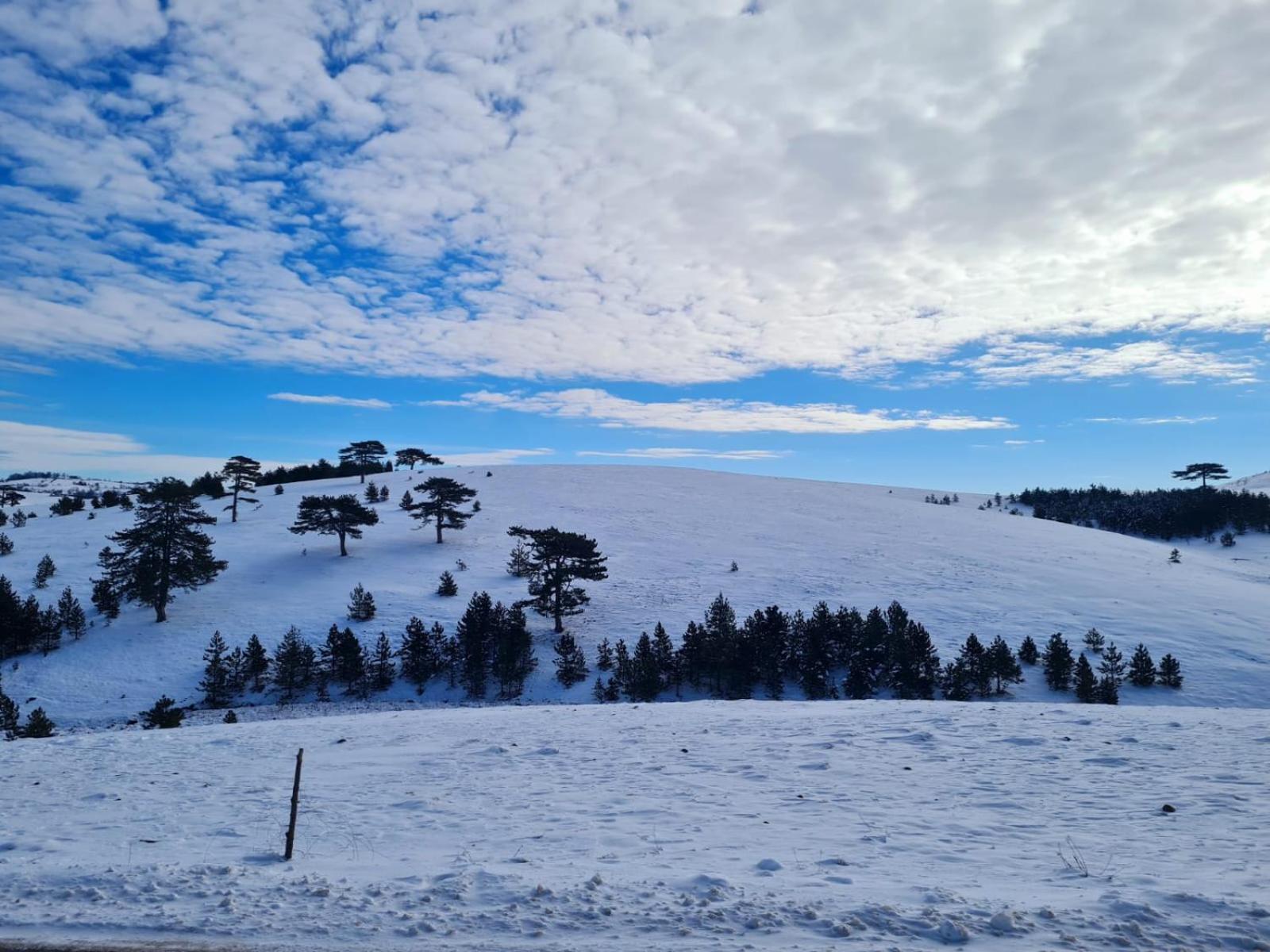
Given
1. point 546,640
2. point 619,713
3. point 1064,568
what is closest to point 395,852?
point 619,713

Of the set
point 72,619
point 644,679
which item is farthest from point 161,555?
point 644,679

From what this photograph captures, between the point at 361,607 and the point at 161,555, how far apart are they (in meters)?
14.3

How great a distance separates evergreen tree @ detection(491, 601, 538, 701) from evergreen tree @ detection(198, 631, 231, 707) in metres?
13.2

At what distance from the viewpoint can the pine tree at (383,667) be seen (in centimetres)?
3441

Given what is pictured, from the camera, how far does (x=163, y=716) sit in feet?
78.2

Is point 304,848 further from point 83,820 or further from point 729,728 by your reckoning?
point 729,728

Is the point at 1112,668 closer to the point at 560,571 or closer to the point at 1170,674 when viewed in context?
the point at 1170,674

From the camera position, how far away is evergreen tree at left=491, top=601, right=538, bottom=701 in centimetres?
3462

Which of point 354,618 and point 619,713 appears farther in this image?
point 354,618

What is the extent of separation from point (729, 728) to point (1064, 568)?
5271 centimetres

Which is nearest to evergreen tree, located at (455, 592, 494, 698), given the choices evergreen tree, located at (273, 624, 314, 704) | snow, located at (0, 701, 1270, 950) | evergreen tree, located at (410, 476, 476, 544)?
evergreen tree, located at (273, 624, 314, 704)

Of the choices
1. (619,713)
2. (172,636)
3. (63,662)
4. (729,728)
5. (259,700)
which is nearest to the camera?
(729,728)

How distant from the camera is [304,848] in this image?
9109 millimetres

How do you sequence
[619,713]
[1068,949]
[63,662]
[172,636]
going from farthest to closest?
[172,636] < [63,662] < [619,713] < [1068,949]
